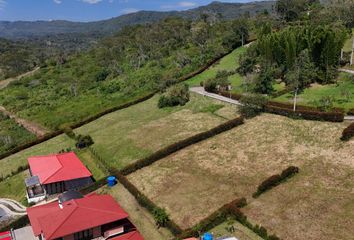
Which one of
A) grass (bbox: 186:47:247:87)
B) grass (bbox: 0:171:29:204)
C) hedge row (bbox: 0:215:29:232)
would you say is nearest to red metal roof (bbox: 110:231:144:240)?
hedge row (bbox: 0:215:29:232)

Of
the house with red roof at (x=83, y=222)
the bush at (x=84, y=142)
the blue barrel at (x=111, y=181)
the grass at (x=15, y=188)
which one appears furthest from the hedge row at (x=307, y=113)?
the grass at (x=15, y=188)

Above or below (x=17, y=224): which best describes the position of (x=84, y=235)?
above

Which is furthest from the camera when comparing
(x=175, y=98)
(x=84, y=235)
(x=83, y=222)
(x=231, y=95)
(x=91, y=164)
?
(x=175, y=98)

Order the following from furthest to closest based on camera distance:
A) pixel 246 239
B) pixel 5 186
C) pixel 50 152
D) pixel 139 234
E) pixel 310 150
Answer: pixel 50 152 → pixel 5 186 → pixel 310 150 → pixel 139 234 → pixel 246 239

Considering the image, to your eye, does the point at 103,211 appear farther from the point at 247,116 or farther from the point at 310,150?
the point at 247,116

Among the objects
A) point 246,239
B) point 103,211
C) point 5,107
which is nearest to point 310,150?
point 246,239

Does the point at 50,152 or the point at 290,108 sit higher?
the point at 290,108

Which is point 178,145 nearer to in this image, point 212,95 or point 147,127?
point 147,127

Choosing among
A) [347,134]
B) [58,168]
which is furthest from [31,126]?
[347,134]
